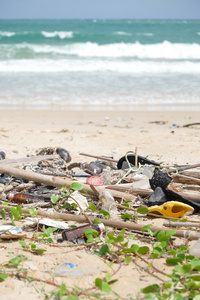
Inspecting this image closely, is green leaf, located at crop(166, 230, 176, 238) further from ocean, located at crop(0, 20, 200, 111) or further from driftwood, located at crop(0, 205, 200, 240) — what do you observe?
ocean, located at crop(0, 20, 200, 111)

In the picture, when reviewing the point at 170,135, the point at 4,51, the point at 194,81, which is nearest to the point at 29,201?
the point at 170,135

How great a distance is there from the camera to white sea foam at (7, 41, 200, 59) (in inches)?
877

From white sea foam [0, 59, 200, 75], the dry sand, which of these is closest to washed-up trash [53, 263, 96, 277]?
→ the dry sand

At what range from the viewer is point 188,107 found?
9.88 metres

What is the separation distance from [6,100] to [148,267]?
346 inches

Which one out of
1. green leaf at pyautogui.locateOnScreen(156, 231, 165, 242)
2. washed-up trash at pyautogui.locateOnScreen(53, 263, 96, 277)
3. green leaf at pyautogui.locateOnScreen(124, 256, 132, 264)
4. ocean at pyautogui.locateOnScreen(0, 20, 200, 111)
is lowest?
ocean at pyautogui.locateOnScreen(0, 20, 200, 111)

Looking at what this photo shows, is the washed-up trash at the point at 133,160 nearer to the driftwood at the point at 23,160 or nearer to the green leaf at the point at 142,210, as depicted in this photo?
the driftwood at the point at 23,160

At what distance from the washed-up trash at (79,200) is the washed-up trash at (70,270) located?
84 centimetres

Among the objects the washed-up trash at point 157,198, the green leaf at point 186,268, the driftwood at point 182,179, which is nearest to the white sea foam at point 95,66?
the driftwood at point 182,179

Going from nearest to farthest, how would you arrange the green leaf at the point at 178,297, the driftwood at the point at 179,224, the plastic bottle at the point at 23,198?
the green leaf at the point at 178,297
the driftwood at the point at 179,224
the plastic bottle at the point at 23,198

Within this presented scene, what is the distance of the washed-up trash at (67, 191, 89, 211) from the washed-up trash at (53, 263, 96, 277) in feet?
2.76

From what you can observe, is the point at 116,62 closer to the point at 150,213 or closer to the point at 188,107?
the point at 188,107

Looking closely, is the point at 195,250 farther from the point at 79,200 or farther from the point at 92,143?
the point at 92,143

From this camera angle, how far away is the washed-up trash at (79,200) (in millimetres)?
2966
